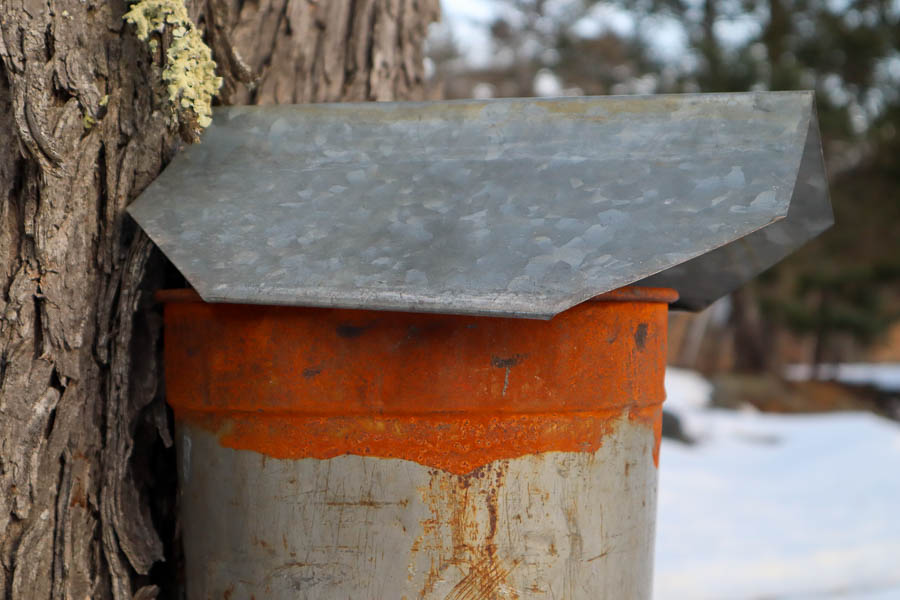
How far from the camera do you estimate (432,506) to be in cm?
125

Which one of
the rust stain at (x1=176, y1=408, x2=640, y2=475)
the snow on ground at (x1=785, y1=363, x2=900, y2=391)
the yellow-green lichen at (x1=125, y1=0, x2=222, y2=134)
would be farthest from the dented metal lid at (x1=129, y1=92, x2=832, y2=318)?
the snow on ground at (x1=785, y1=363, x2=900, y2=391)

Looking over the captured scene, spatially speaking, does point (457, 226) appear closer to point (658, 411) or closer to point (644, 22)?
point (658, 411)

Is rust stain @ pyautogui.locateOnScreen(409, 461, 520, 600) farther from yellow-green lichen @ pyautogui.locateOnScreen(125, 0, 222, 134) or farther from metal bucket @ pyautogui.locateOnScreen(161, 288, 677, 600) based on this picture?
yellow-green lichen @ pyautogui.locateOnScreen(125, 0, 222, 134)

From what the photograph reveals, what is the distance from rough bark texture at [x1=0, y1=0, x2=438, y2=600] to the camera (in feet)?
4.37

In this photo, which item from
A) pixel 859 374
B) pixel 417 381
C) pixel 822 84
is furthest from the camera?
pixel 859 374

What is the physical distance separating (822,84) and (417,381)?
884 centimetres

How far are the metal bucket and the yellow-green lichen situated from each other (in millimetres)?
324

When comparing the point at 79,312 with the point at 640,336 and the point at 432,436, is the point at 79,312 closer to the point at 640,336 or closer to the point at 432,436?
the point at 432,436

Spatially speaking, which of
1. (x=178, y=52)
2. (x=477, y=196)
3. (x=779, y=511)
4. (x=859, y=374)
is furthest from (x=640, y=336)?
(x=859, y=374)

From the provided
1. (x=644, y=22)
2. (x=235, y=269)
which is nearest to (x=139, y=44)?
(x=235, y=269)

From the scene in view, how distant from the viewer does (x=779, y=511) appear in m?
3.83

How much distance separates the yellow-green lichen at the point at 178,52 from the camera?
142cm

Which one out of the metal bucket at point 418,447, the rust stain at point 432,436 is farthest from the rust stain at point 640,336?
the rust stain at point 432,436

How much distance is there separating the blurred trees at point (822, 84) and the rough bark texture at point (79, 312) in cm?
695
